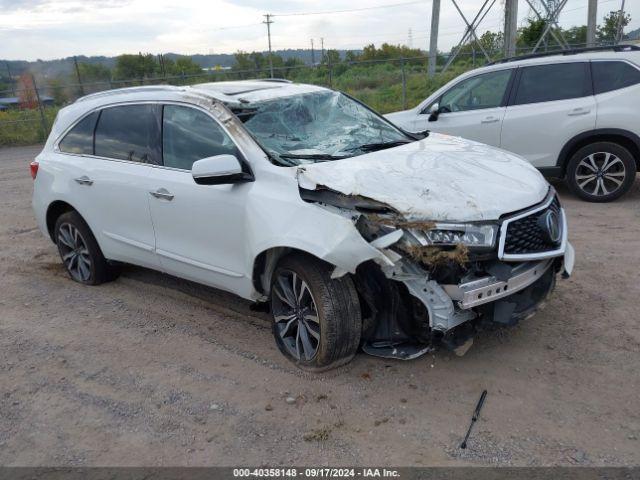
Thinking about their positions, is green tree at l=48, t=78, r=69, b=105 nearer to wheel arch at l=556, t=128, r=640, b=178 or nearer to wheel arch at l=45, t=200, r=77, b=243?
wheel arch at l=45, t=200, r=77, b=243

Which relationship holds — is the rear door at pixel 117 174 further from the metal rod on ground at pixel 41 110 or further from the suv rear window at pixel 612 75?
the metal rod on ground at pixel 41 110

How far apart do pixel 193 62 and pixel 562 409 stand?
108ft

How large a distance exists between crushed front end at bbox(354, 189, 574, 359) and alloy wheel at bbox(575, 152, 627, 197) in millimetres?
3979

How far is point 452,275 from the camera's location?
3.36 m

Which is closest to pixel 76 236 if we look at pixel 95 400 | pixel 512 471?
pixel 95 400

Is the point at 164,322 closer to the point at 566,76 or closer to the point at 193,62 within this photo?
the point at 566,76

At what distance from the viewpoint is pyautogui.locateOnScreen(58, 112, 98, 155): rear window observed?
5.38 m

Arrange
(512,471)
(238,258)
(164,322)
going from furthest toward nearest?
1. (164,322)
2. (238,258)
3. (512,471)

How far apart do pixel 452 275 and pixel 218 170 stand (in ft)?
5.34

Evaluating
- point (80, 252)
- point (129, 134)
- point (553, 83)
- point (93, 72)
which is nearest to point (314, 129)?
point (129, 134)

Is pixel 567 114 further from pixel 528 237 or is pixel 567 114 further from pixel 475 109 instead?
pixel 528 237

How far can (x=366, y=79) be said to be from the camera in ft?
74.7

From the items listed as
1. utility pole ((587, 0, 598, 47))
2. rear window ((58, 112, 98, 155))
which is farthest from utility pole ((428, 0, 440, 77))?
rear window ((58, 112, 98, 155))

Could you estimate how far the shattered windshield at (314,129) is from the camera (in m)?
4.18
